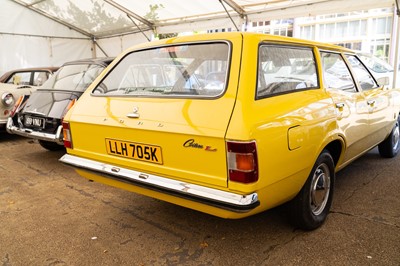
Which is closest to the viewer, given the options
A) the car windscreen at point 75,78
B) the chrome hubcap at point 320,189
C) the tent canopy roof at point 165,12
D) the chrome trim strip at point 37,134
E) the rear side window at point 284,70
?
the rear side window at point 284,70

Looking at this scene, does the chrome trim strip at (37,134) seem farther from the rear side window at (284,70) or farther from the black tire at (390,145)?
the black tire at (390,145)

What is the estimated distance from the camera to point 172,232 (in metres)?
2.81

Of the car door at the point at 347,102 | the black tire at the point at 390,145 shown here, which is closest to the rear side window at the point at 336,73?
the car door at the point at 347,102

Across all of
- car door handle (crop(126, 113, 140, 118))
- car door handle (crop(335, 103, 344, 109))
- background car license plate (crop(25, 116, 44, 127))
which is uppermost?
car door handle (crop(126, 113, 140, 118))

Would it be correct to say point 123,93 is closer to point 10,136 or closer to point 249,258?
point 249,258

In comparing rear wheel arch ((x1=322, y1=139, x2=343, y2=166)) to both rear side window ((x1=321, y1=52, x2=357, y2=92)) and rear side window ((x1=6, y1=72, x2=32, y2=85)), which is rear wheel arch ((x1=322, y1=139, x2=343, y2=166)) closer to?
rear side window ((x1=321, y1=52, x2=357, y2=92))

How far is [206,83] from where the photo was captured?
94.3 inches

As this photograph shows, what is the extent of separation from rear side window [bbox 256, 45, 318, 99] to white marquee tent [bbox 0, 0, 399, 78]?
5403 millimetres

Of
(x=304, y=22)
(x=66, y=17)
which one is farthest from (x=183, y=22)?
(x=304, y=22)

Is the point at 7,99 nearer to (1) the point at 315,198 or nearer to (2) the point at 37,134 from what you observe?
(2) the point at 37,134

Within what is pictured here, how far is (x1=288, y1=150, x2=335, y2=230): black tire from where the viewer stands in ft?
8.48

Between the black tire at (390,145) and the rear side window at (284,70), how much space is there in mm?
2586

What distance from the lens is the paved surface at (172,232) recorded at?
2.42 m

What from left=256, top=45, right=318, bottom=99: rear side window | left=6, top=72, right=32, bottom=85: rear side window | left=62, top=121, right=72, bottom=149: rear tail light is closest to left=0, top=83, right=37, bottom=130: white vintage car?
left=6, top=72, right=32, bottom=85: rear side window
